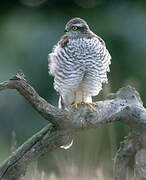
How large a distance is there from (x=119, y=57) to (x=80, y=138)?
3502 mm

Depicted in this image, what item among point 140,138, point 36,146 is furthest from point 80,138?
point 36,146

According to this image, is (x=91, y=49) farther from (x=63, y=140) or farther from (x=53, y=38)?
(x=53, y=38)

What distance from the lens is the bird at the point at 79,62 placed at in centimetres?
595

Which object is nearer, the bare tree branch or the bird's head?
the bare tree branch

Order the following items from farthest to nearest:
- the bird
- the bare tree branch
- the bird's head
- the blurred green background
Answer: the blurred green background → the bird's head → the bird → the bare tree branch

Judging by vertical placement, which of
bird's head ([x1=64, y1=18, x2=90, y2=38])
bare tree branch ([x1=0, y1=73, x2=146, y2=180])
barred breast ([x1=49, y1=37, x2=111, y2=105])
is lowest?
bare tree branch ([x1=0, y1=73, x2=146, y2=180])

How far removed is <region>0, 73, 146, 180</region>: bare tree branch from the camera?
4.63 metres

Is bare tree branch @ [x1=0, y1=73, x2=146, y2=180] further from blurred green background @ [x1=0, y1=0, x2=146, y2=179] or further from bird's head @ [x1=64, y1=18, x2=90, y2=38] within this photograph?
blurred green background @ [x1=0, y1=0, x2=146, y2=179]

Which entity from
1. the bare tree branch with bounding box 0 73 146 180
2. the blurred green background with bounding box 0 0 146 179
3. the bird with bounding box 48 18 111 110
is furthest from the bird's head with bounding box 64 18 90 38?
the blurred green background with bounding box 0 0 146 179

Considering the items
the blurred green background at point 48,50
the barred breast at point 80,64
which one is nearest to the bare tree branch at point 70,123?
the barred breast at point 80,64

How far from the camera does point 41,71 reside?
12.5 m

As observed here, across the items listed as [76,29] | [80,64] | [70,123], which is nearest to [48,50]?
[76,29]

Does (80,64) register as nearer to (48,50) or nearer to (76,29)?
(76,29)

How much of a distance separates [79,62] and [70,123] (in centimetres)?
118
